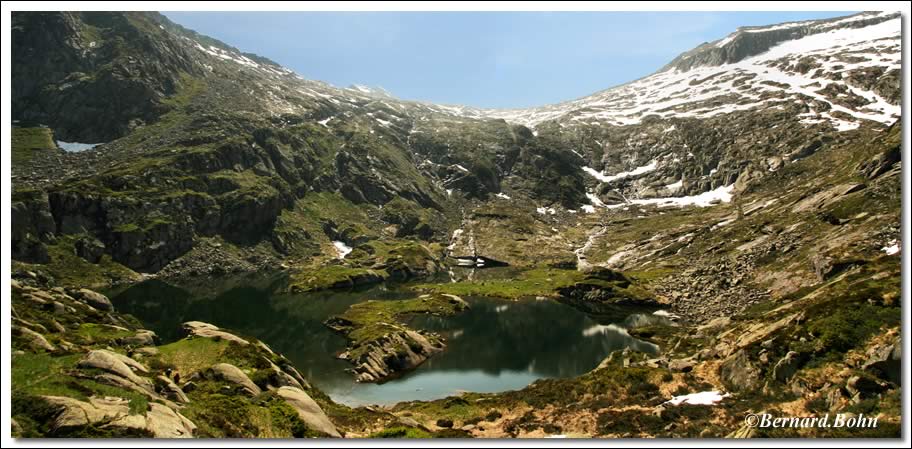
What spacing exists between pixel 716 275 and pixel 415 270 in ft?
337

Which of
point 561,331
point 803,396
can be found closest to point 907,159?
point 803,396

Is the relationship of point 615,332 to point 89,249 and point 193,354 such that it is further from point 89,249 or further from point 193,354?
point 89,249

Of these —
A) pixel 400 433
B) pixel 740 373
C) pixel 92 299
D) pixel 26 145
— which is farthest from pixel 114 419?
pixel 26 145

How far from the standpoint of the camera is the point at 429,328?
97875mm

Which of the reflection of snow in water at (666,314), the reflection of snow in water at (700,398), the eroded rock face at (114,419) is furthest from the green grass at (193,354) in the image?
the reflection of snow in water at (666,314)

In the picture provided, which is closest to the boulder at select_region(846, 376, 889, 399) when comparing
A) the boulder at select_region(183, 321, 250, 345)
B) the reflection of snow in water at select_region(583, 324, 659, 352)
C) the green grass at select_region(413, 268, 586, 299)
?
the boulder at select_region(183, 321, 250, 345)

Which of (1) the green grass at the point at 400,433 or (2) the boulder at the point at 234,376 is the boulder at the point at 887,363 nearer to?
(1) the green grass at the point at 400,433

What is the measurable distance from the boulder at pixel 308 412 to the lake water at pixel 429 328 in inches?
1005

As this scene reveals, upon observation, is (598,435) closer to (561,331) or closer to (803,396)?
(803,396)

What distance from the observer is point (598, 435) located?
31594 millimetres

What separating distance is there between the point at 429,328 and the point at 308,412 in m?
68.3

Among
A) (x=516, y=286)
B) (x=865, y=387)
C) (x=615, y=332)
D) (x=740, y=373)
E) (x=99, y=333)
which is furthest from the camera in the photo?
(x=516, y=286)

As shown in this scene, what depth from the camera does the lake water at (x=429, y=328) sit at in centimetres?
6556

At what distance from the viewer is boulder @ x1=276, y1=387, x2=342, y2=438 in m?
28.8
